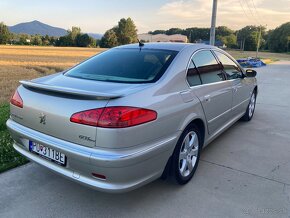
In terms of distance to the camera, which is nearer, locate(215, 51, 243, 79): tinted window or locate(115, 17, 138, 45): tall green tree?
locate(215, 51, 243, 79): tinted window

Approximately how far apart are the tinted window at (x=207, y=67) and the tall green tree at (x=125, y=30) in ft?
295

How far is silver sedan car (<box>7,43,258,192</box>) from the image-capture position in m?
2.30

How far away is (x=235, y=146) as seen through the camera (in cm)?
442

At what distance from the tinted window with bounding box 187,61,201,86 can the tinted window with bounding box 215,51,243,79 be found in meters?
0.97

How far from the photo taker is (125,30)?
9444cm

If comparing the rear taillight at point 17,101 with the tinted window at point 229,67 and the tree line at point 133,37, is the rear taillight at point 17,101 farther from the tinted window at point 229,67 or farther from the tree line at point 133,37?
the tree line at point 133,37

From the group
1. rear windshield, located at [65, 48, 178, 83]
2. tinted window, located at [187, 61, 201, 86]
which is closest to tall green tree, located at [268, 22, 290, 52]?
tinted window, located at [187, 61, 201, 86]

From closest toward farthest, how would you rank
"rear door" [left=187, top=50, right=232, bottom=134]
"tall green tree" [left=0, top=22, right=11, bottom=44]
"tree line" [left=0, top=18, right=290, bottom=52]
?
"rear door" [left=187, top=50, right=232, bottom=134], "tall green tree" [left=0, top=22, right=11, bottom=44], "tree line" [left=0, top=18, right=290, bottom=52]

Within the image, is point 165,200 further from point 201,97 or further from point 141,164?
point 201,97

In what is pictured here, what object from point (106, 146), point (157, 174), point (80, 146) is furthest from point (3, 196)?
point (157, 174)

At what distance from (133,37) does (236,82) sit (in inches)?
3625

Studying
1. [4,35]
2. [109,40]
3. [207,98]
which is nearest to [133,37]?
[109,40]

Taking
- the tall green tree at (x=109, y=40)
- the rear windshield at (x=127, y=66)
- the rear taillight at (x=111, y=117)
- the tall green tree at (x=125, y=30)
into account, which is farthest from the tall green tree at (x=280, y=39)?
the rear taillight at (x=111, y=117)

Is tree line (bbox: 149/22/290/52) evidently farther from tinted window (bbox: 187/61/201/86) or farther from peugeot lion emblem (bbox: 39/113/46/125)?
peugeot lion emblem (bbox: 39/113/46/125)
